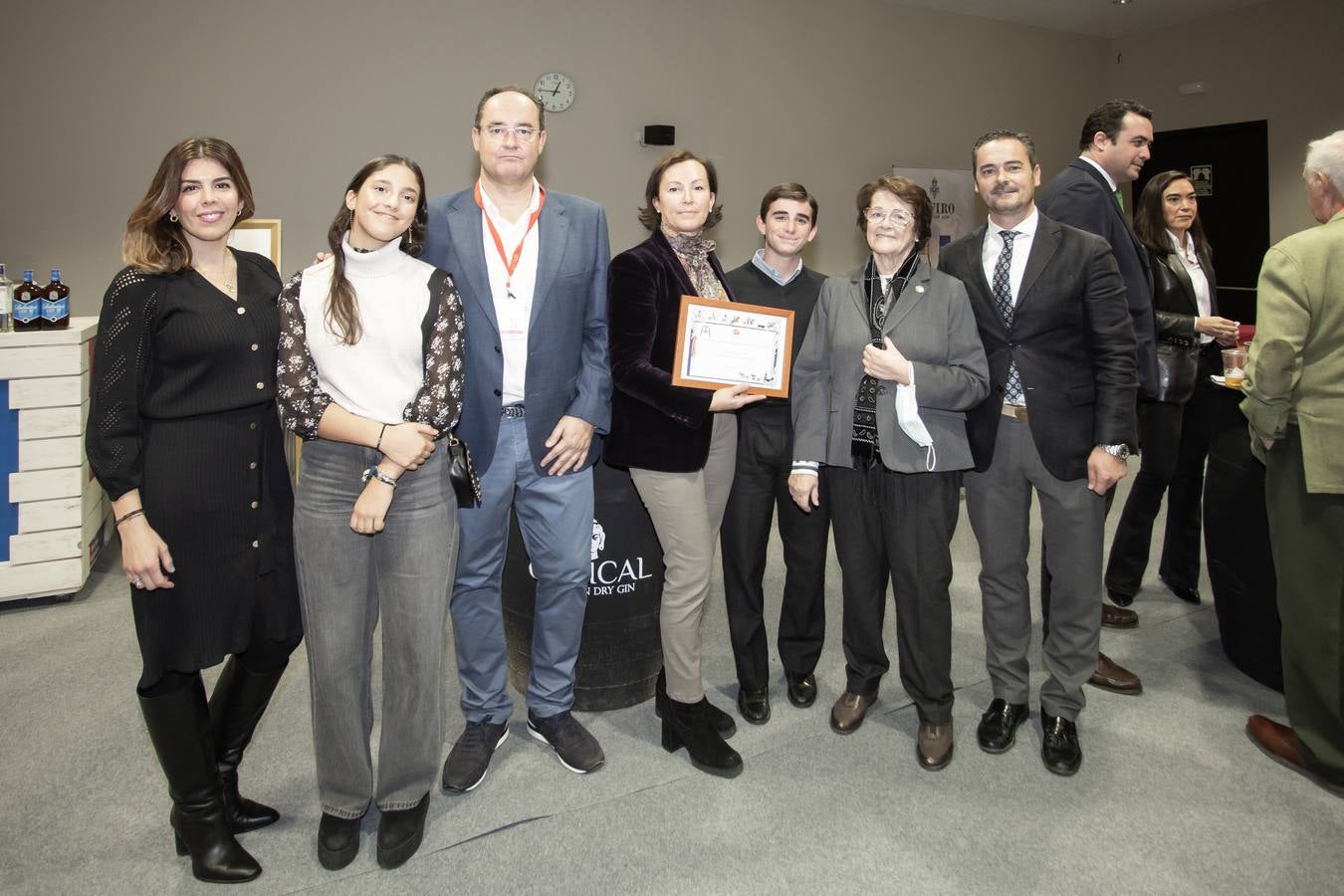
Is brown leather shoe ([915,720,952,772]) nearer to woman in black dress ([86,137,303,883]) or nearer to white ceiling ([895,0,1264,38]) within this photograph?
woman in black dress ([86,137,303,883])

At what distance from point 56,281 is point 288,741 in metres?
2.43

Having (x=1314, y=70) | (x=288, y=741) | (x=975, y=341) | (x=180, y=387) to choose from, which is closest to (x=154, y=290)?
(x=180, y=387)

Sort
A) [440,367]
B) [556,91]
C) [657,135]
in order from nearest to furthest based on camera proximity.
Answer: [440,367]
[556,91]
[657,135]


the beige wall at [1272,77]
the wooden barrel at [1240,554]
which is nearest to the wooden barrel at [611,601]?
the wooden barrel at [1240,554]

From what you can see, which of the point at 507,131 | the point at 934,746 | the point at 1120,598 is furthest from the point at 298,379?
the point at 1120,598

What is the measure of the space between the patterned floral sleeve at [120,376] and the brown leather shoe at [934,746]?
209 cm

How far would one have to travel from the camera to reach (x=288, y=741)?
106 inches

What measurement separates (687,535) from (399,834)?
100cm

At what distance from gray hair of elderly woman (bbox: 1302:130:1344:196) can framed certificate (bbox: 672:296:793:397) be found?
143 centimetres

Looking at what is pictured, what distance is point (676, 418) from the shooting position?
7.71 ft

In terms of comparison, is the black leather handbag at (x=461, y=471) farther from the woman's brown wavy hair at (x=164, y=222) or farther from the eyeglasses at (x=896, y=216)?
the eyeglasses at (x=896, y=216)

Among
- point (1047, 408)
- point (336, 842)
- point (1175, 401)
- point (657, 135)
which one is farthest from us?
point (657, 135)

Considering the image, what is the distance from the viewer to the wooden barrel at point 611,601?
2717mm

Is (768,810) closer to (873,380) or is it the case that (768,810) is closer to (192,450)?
(873,380)
